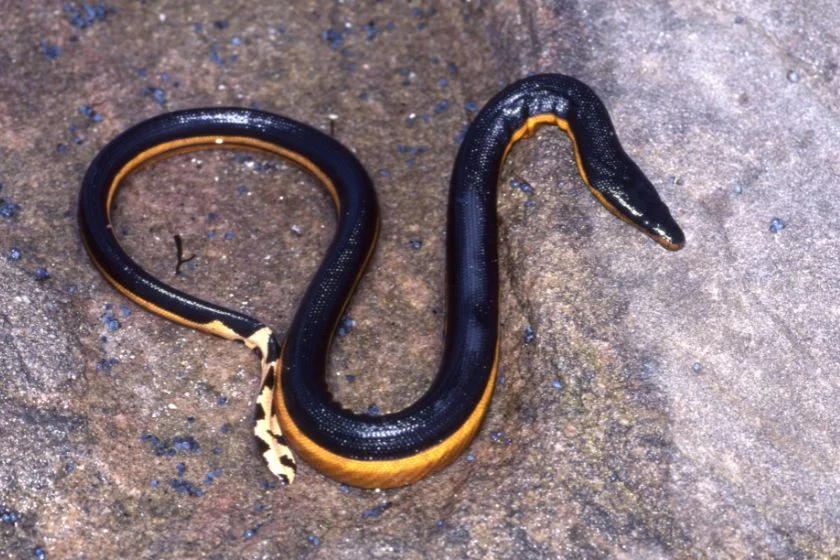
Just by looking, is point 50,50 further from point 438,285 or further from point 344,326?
point 438,285

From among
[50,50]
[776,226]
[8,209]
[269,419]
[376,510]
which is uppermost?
[776,226]

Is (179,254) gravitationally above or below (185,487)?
above

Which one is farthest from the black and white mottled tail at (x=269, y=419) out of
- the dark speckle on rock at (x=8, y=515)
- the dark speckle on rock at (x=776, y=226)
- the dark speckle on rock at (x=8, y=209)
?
the dark speckle on rock at (x=776, y=226)

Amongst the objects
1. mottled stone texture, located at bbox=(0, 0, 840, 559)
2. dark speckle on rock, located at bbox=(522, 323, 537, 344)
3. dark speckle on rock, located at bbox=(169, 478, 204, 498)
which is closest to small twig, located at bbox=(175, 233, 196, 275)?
mottled stone texture, located at bbox=(0, 0, 840, 559)

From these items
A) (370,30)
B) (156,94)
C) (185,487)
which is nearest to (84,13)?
(156,94)

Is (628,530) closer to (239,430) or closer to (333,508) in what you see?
(333,508)

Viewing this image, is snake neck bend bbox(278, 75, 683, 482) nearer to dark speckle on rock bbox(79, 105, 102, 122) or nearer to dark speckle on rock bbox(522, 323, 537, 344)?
dark speckle on rock bbox(522, 323, 537, 344)

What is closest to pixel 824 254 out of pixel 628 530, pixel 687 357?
pixel 687 357

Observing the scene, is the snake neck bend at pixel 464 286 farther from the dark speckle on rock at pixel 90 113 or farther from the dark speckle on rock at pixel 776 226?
the dark speckle on rock at pixel 90 113
